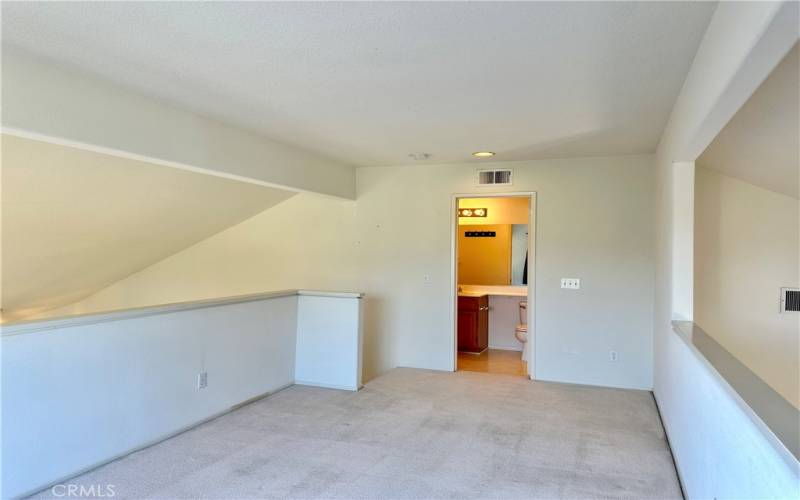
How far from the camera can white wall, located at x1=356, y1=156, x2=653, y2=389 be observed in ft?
15.8

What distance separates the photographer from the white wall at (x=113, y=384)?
2.60 m

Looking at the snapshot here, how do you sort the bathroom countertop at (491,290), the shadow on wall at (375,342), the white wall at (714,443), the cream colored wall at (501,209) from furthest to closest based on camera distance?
the cream colored wall at (501,209)
the bathroom countertop at (491,290)
the shadow on wall at (375,342)
the white wall at (714,443)

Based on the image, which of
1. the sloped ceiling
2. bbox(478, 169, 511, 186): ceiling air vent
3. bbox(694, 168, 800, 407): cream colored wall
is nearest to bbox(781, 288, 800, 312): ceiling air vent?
bbox(694, 168, 800, 407): cream colored wall

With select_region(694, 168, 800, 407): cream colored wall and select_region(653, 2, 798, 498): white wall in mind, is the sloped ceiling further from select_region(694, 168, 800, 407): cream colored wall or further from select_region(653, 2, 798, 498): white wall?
select_region(694, 168, 800, 407): cream colored wall

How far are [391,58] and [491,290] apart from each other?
522 centimetres

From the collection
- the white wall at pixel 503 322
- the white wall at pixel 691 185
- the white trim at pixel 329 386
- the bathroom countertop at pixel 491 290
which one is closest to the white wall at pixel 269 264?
the white trim at pixel 329 386

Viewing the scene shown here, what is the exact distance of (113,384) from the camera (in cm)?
306

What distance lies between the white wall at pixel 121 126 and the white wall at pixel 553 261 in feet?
5.30

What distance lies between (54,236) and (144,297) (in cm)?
253

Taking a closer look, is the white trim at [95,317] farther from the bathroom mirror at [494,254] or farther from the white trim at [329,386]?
the bathroom mirror at [494,254]

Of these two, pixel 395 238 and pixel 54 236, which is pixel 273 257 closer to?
pixel 395 238

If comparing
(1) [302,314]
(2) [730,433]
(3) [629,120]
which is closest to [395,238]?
(1) [302,314]

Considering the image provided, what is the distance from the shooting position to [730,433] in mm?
1735

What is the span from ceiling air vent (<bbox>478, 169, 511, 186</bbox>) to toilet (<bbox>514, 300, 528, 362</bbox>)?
6.96 feet
